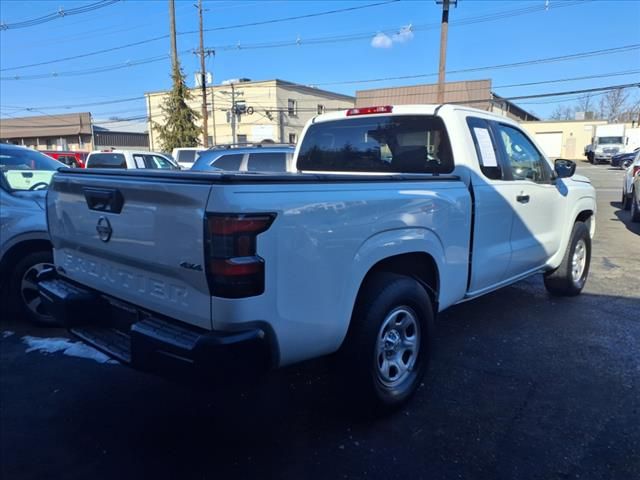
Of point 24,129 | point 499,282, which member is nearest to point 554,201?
point 499,282

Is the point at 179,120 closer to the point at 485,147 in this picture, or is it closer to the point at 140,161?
the point at 140,161

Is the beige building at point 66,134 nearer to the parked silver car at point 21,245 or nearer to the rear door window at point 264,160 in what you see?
the rear door window at point 264,160

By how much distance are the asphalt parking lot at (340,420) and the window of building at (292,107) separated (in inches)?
1718

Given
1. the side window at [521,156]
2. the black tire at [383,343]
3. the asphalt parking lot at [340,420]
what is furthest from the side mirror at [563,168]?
the black tire at [383,343]

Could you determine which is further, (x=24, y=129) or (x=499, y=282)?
(x=24, y=129)

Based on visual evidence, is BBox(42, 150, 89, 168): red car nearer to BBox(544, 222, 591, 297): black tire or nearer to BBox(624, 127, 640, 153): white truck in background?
BBox(544, 222, 591, 297): black tire

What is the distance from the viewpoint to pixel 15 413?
10.3 ft

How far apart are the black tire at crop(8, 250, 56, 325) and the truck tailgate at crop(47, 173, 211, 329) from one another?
1612mm

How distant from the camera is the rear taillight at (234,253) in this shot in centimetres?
204

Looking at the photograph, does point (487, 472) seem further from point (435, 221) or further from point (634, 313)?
point (634, 313)

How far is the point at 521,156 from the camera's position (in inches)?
172

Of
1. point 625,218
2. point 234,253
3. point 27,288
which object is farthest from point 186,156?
point 234,253

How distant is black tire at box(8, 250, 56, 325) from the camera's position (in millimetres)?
4453

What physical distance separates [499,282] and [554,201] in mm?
1178
